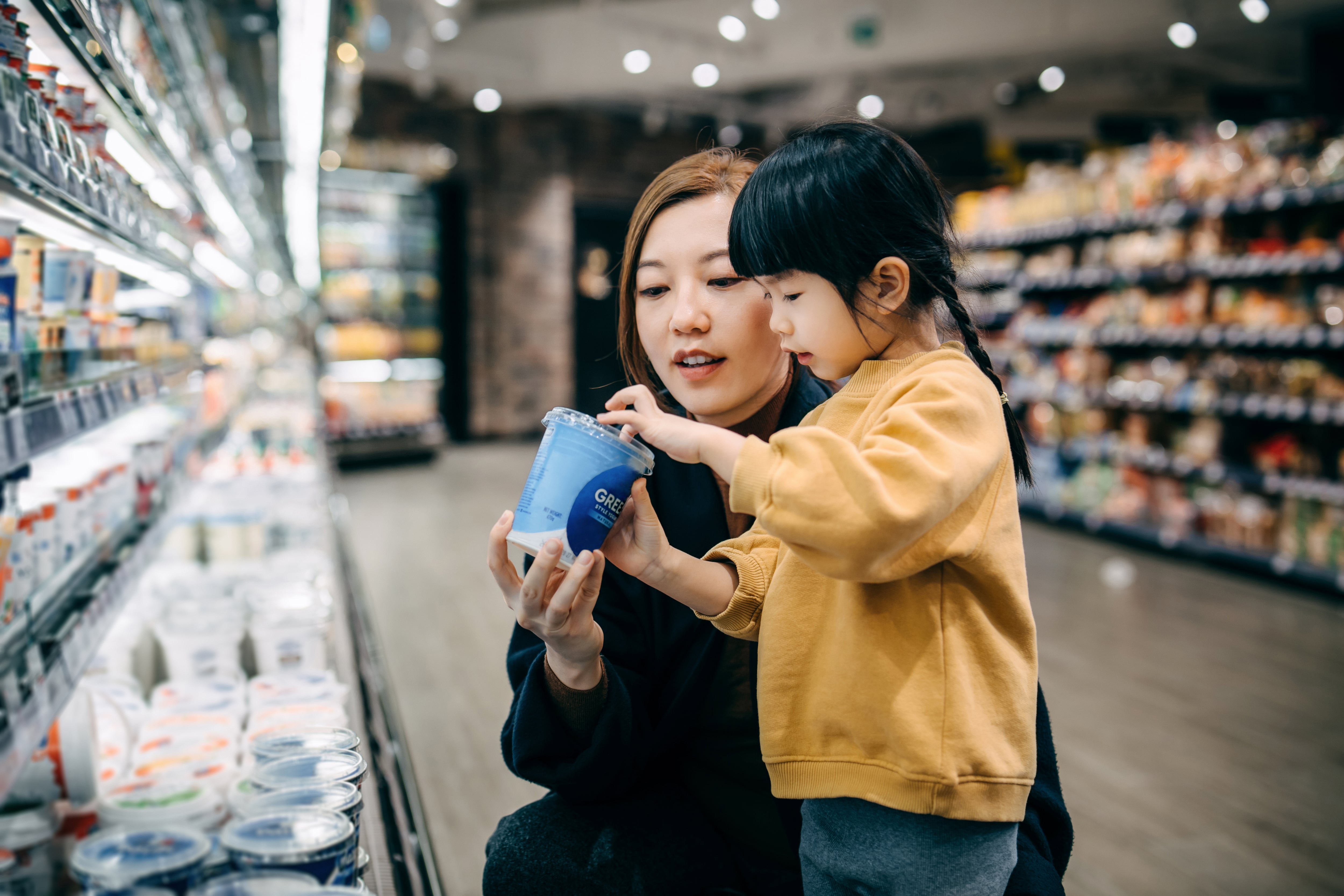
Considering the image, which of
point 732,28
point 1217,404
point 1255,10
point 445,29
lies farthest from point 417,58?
point 1217,404

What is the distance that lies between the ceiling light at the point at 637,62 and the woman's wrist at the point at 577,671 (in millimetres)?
7864

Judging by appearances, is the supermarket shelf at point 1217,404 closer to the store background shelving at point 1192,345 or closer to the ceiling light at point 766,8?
the store background shelving at point 1192,345

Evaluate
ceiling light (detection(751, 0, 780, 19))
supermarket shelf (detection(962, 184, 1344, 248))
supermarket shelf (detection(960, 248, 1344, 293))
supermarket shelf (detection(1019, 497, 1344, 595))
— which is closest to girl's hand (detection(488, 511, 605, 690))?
supermarket shelf (detection(960, 248, 1344, 293))

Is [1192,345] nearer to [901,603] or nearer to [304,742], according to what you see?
[901,603]

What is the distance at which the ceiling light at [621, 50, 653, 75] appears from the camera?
8031 mm

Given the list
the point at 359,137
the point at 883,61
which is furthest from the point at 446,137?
the point at 883,61

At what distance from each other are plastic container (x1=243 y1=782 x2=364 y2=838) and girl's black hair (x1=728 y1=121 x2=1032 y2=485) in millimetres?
638

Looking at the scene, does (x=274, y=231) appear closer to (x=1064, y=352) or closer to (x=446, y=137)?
(x=446, y=137)

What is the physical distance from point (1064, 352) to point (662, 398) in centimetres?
642

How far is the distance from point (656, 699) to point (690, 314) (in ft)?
1.65

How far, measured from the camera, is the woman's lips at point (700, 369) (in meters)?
1.13

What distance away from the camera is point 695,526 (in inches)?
46.9

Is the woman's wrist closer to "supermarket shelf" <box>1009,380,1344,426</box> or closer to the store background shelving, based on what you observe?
the store background shelving

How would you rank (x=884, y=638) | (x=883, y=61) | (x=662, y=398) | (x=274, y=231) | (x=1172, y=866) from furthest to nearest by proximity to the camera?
(x=883, y=61)
(x=274, y=231)
(x=1172, y=866)
(x=662, y=398)
(x=884, y=638)
